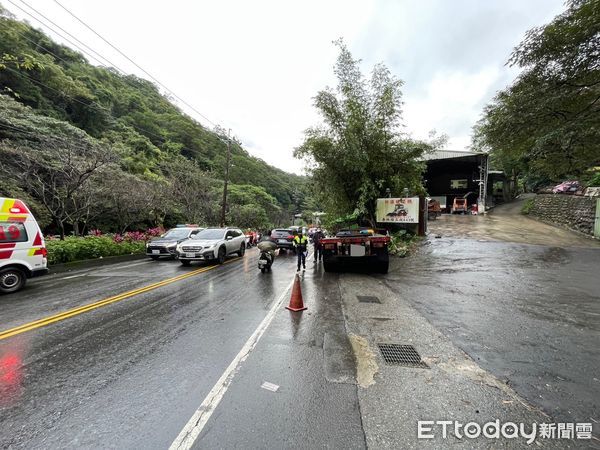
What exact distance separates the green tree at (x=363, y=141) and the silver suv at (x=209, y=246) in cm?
612

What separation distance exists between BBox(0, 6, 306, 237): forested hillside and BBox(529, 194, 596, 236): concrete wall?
17148 millimetres

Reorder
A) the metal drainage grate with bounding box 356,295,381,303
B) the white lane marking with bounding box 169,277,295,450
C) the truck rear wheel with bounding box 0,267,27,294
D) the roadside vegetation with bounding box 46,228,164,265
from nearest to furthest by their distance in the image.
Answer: the white lane marking with bounding box 169,277,295,450 → the metal drainage grate with bounding box 356,295,381,303 → the truck rear wheel with bounding box 0,267,27,294 → the roadside vegetation with bounding box 46,228,164,265

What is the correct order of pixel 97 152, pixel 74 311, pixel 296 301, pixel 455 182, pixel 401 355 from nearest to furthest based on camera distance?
pixel 401 355
pixel 74 311
pixel 296 301
pixel 97 152
pixel 455 182

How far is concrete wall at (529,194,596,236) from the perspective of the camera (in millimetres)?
15094

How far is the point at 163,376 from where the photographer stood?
306 cm

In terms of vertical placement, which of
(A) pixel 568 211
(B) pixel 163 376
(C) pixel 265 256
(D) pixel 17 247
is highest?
(A) pixel 568 211

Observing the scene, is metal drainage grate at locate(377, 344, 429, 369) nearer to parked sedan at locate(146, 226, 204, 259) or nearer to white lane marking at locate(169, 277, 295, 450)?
white lane marking at locate(169, 277, 295, 450)

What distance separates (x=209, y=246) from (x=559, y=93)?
40.7 ft

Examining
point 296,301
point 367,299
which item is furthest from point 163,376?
point 367,299

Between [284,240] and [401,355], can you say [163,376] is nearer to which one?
[401,355]

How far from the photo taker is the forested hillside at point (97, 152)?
14031 mm

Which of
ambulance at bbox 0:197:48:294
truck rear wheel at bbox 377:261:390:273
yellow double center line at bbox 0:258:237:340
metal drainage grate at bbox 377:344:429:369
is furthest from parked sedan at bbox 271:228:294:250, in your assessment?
metal drainage grate at bbox 377:344:429:369

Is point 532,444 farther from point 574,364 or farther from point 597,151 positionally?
point 597,151

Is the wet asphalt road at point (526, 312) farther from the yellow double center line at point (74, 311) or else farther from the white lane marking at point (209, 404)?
the yellow double center line at point (74, 311)
